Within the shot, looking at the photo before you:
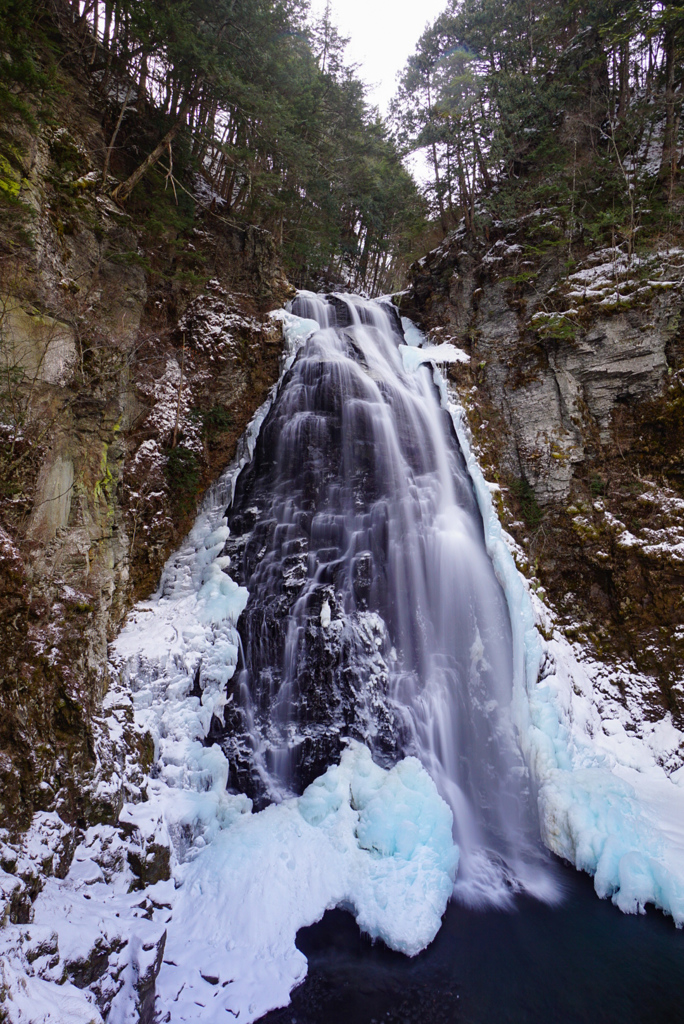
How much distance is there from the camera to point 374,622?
23.4 feet

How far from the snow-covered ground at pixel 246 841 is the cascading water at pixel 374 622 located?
0.36 m

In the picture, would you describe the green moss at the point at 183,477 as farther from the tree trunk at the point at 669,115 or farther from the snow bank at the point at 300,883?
the tree trunk at the point at 669,115

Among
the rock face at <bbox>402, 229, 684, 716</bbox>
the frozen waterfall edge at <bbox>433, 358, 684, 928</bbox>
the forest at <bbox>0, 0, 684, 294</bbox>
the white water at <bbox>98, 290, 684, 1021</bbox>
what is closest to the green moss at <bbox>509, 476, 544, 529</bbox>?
the rock face at <bbox>402, 229, 684, 716</bbox>

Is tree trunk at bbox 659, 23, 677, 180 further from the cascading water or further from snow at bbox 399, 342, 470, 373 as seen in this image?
the cascading water

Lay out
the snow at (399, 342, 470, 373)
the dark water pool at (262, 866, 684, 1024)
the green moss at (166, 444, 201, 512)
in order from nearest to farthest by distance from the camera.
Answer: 1. the dark water pool at (262, 866, 684, 1024)
2. the green moss at (166, 444, 201, 512)
3. the snow at (399, 342, 470, 373)

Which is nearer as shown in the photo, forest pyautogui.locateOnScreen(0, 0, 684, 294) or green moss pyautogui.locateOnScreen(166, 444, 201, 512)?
green moss pyautogui.locateOnScreen(166, 444, 201, 512)

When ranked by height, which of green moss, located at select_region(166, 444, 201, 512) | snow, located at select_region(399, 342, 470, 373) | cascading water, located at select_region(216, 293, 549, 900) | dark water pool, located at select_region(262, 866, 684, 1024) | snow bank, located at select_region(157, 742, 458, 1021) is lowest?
dark water pool, located at select_region(262, 866, 684, 1024)

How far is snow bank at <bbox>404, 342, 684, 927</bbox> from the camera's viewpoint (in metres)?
5.19

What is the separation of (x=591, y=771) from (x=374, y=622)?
11.1ft

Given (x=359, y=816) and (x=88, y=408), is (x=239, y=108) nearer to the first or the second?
(x=88, y=408)

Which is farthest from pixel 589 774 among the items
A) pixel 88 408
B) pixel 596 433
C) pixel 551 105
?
pixel 551 105

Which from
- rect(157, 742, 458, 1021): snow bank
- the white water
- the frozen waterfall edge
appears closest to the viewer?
rect(157, 742, 458, 1021): snow bank

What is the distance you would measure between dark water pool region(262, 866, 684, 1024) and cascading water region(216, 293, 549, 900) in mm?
499

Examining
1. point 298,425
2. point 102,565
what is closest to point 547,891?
point 102,565
